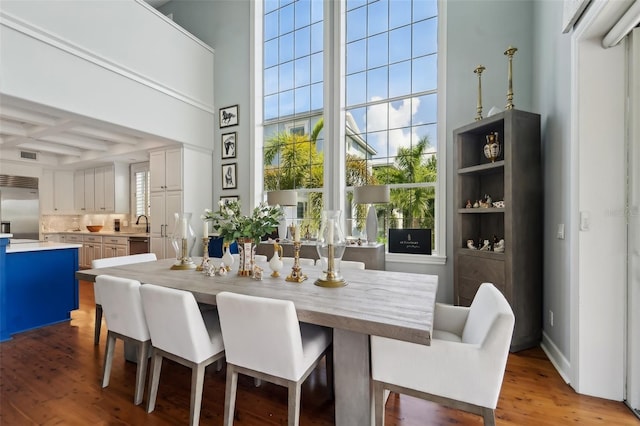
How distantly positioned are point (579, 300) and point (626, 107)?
4.19 feet

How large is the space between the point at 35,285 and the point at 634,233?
204 inches

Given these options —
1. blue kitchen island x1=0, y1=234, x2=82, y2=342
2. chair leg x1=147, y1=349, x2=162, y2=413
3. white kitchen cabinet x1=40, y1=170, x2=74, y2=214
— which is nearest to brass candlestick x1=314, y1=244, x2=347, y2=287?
chair leg x1=147, y1=349, x2=162, y2=413

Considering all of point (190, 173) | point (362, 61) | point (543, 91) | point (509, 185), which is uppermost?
point (362, 61)

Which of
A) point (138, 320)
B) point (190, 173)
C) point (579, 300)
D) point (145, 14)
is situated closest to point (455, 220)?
point (579, 300)

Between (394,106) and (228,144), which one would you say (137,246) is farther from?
(394,106)

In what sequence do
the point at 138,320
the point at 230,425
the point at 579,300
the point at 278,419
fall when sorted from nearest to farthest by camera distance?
the point at 230,425 → the point at 278,419 → the point at 138,320 → the point at 579,300

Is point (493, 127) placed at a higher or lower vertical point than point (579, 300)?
higher

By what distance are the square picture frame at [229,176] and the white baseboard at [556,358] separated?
15.2 ft

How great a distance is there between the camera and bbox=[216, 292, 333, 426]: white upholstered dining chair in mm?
1364

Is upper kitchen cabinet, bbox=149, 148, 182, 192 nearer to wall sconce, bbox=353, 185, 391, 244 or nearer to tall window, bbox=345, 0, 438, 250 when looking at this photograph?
tall window, bbox=345, 0, 438, 250

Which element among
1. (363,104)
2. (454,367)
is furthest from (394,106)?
(454,367)

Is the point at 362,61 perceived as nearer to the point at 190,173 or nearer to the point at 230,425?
the point at 190,173

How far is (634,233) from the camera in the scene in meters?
1.84

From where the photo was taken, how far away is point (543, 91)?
9.25 ft
